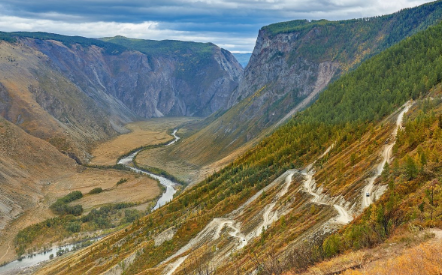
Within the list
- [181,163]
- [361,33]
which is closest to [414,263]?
[181,163]

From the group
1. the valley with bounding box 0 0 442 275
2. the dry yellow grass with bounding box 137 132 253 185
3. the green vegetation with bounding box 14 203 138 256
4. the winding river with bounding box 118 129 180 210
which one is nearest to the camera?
the valley with bounding box 0 0 442 275

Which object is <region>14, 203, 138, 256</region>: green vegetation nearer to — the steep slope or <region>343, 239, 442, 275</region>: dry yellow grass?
the steep slope

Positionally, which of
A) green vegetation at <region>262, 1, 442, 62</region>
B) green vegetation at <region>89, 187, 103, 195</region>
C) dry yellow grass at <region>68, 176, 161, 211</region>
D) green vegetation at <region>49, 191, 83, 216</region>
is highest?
green vegetation at <region>262, 1, 442, 62</region>

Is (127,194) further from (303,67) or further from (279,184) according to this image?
(303,67)

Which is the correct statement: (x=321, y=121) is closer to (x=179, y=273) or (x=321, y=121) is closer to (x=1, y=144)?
(x=179, y=273)

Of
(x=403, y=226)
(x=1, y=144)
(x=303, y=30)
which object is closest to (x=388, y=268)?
(x=403, y=226)

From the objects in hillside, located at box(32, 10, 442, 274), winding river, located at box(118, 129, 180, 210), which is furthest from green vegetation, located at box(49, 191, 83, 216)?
hillside, located at box(32, 10, 442, 274)
